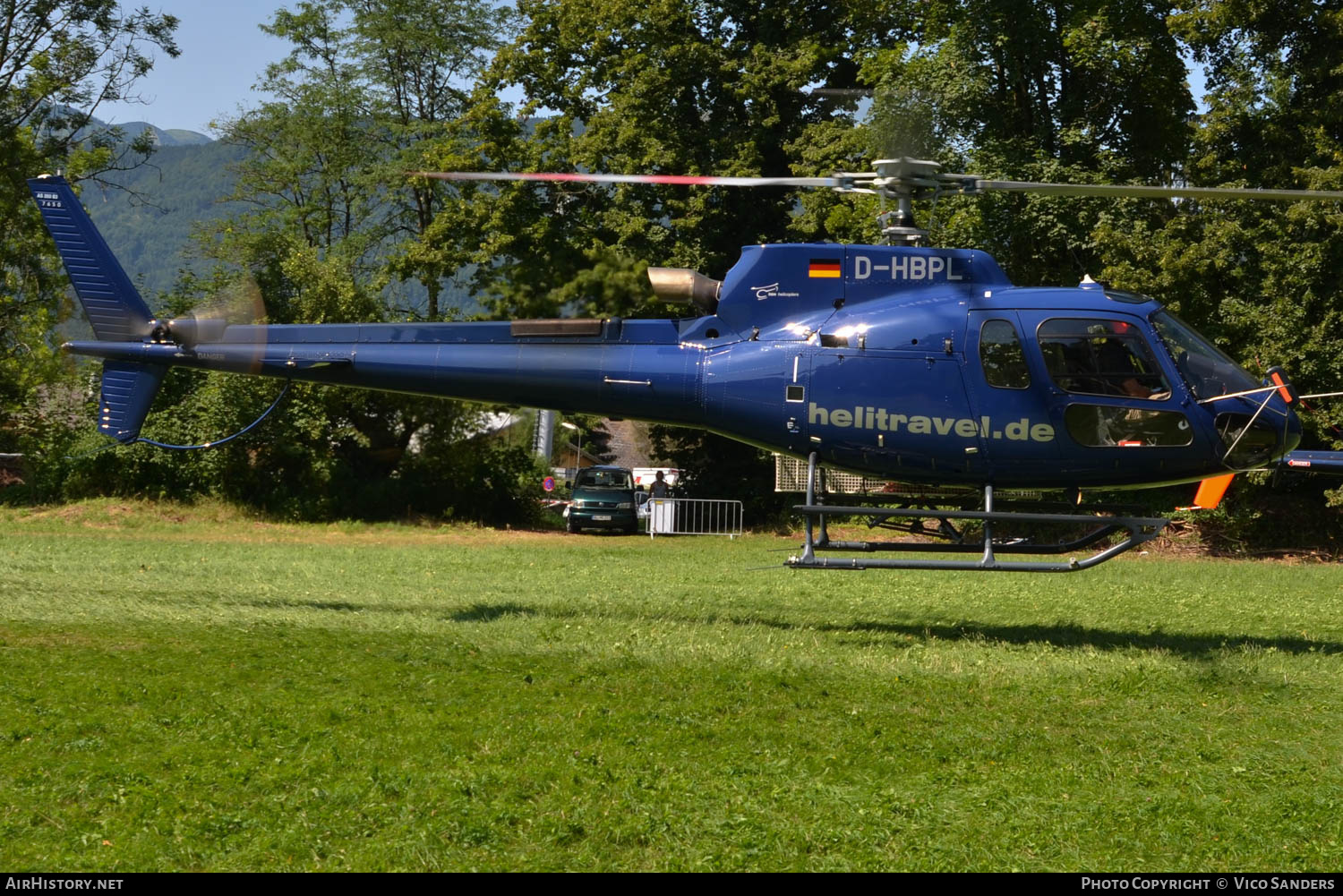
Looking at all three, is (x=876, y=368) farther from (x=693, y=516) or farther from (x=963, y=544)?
(x=693, y=516)

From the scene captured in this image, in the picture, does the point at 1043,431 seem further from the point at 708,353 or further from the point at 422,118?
the point at 422,118

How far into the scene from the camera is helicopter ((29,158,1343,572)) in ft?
36.2

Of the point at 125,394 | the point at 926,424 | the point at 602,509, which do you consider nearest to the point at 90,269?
the point at 125,394

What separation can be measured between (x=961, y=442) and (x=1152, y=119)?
66.2ft

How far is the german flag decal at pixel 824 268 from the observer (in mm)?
11852

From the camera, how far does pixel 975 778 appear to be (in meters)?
7.14

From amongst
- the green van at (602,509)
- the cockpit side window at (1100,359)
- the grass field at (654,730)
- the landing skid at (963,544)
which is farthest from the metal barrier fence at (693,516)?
the cockpit side window at (1100,359)

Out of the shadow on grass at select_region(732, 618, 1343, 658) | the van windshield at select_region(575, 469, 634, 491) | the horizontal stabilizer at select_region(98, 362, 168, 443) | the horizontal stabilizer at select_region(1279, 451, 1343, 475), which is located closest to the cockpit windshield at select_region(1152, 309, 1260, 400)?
the shadow on grass at select_region(732, 618, 1343, 658)

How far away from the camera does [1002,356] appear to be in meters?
11.3

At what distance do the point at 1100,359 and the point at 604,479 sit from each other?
22275 mm

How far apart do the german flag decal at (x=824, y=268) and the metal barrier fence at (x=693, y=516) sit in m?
17.4

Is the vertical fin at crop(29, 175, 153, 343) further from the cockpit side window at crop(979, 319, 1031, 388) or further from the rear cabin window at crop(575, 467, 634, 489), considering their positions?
the rear cabin window at crop(575, 467, 634, 489)

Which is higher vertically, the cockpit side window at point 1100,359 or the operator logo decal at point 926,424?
the cockpit side window at point 1100,359

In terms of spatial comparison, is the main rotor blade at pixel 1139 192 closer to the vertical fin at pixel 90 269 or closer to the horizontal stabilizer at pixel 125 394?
the horizontal stabilizer at pixel 125 394
